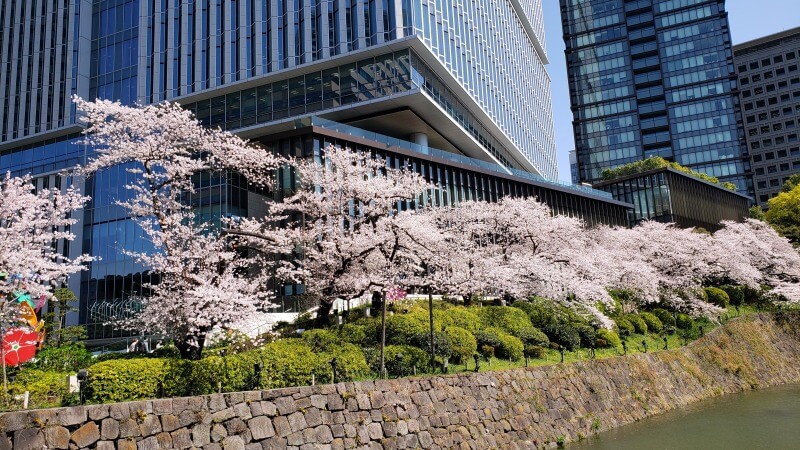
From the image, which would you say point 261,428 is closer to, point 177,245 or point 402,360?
point 402,360

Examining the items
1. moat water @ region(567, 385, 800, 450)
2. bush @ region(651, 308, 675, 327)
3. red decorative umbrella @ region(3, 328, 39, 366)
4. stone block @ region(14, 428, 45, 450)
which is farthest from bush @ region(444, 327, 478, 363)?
bush @ region(651, 308, 675, 327)

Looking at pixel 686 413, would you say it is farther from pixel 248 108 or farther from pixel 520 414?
pixel 248 108

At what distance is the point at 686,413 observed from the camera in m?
25.3

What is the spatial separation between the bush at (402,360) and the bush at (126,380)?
672 cm

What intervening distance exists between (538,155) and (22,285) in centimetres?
6960

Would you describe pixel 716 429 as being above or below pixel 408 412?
below

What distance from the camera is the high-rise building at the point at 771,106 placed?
387ft

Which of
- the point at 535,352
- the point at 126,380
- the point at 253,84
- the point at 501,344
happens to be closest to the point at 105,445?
the point at 126,380

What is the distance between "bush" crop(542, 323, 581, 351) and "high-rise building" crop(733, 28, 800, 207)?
111 m

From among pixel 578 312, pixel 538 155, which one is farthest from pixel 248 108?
pixel 538 155

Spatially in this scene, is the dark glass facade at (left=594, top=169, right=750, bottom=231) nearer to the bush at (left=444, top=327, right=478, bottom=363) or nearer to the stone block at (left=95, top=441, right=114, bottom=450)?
the bush at (left=444, top=327, right=478, bottom=363)

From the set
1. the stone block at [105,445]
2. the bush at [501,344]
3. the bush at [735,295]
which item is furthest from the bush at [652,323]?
the stone block at [105,445]

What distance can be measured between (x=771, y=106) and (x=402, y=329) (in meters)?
130

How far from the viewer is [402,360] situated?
18172 millimetres
